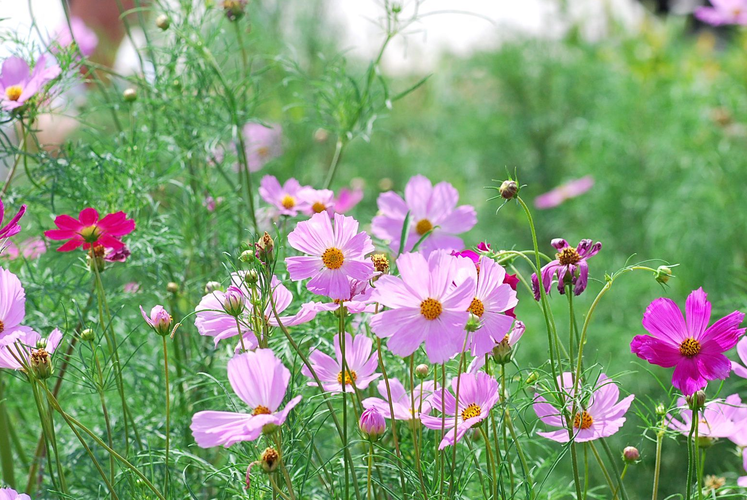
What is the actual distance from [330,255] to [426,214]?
0.81 ft

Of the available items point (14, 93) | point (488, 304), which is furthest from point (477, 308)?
point (14, 93)

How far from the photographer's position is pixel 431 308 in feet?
1.49

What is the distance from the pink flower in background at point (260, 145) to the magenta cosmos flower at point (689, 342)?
2.12 ft

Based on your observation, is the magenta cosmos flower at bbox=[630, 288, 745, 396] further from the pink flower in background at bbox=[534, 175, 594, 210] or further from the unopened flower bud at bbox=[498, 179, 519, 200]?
the pink flower in background at bbox=[534, 175, 594, 210]

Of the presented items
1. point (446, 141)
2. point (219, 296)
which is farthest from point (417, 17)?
point (446, 141)

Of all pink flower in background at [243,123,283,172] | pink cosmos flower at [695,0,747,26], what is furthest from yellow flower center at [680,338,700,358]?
pink cosmos flower at [695,0,747,26]

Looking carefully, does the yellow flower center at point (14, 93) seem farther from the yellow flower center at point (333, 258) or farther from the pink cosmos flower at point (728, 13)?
the pink cosmos flower at point (728, 13)

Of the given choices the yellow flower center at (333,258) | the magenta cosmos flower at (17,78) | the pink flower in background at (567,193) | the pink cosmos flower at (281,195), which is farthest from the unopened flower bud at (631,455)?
the pink flower in background at (567,193)

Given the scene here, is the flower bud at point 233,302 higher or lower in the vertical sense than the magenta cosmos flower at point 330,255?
lower

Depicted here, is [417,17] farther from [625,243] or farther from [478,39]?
[478,39]

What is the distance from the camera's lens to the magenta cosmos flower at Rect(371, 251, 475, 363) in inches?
17.3

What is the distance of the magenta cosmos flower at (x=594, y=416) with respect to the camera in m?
0.49

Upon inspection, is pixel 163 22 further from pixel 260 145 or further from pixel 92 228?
pixel 260 145

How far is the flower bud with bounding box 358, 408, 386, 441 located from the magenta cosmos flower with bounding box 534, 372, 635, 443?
10 cm
